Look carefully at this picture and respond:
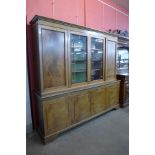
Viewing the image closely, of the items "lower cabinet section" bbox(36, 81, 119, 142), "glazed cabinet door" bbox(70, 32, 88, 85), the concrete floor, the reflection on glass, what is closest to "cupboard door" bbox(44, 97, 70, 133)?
"lower cabinet section" bbox(36, 81, 119, 142)

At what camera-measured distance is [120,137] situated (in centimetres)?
256

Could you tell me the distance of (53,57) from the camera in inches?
94.5

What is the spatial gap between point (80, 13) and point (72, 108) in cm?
229

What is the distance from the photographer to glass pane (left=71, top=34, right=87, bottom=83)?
109 inches

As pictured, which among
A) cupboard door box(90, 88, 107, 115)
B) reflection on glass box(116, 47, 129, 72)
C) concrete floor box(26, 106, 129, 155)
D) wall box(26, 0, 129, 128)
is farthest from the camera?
reflection on glass box(116, 47, 129, 72)

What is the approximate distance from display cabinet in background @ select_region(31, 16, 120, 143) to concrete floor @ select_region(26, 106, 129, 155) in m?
0.14

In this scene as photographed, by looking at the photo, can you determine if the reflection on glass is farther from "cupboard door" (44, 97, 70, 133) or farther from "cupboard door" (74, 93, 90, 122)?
"cupboard door" (44, 97, 70, 133)

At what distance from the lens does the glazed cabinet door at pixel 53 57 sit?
228 cm

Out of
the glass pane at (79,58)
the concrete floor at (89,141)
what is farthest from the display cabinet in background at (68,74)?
the concrete floor at (89,141)

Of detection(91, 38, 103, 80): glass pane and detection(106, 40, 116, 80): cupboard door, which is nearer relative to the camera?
detection(91, 38, 103, 80): glass pane

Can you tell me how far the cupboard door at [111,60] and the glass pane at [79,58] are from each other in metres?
0.79

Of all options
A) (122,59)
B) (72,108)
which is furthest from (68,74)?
(122,59)
